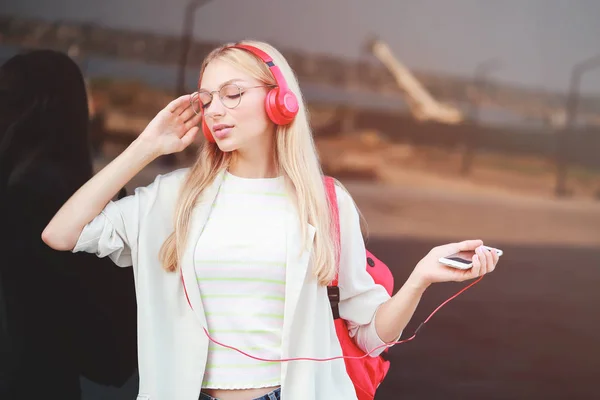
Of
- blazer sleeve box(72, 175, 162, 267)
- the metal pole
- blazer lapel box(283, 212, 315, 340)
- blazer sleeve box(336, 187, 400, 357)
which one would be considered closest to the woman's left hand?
blazer sleeve box(336, 187, 400, 357)

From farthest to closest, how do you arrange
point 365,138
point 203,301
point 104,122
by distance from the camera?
point 365,138, point 104,122, point 203,301

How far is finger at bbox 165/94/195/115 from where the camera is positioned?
7.27ft

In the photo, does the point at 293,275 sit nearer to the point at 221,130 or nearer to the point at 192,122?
the point at 221,130

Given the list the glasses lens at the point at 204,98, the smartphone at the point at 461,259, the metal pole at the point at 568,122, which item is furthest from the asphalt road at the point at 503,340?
the glasses lens at the point at 204,98

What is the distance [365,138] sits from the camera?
3.68 meters

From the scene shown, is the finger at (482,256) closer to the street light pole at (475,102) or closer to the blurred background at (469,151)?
the blurred background at (469,151)

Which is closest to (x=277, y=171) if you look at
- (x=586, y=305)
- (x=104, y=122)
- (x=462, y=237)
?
(x=104, y=122)

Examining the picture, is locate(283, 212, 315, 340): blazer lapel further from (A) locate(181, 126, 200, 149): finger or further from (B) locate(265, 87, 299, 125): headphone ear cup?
(A) locate(181, 126, 200, 149): finger

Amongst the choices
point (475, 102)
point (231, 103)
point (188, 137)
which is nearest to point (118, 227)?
point (188, 137)

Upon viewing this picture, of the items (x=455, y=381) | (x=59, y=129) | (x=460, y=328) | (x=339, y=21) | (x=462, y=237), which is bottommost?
(x=455, y=381)

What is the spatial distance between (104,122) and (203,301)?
153 centimetres

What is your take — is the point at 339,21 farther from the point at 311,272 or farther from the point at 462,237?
the point at 311,272

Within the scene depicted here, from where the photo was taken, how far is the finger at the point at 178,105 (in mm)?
2217

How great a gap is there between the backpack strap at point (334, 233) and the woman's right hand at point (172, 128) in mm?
415
